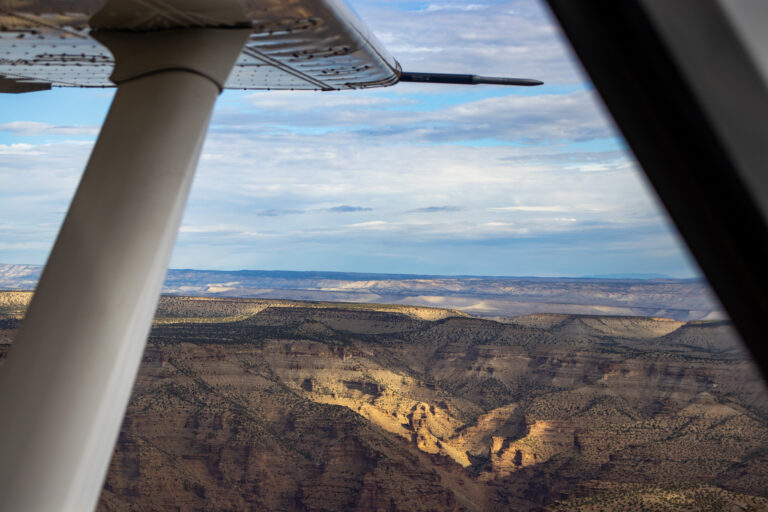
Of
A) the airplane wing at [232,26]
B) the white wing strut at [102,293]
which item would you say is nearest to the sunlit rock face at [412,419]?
the airplane wing at [232,26]

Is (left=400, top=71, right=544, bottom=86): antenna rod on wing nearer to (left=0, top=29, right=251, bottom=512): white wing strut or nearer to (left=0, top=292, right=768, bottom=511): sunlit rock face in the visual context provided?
(left=0, top=29, right=251, bottom=512): white wing strut

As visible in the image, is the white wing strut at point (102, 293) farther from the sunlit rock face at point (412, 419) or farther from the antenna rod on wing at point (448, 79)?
the sunlit rock face at point (412, 419)

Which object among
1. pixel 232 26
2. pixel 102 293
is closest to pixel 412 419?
pixel 232 26

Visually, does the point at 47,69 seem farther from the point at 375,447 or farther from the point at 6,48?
the point at 375,447

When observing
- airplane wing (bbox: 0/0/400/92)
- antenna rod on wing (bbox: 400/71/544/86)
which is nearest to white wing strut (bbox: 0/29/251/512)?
airplane wing (bbox: 0/0/400/92)

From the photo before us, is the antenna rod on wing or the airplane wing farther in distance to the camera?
the antenna rod on wing
